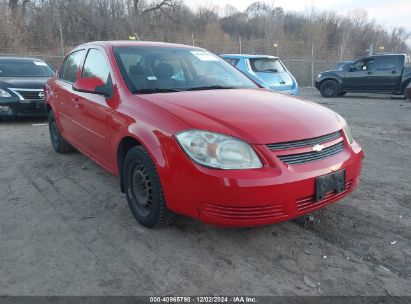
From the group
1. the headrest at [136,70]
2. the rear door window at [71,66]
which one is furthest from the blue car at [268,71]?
the headrest at [136,70]

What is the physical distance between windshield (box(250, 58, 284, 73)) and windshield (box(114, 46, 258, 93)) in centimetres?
563

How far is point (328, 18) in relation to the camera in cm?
5091

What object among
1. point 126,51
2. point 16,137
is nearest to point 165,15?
point 16,137

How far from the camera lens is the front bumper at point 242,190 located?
2396 mm

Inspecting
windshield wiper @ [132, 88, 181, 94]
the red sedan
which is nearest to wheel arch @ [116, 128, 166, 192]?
the red sedan

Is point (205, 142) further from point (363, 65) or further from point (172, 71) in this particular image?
point (363, 65)

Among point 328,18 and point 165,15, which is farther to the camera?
point 328,18

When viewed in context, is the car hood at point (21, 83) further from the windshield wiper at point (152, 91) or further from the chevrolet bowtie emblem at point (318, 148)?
the chevrolet bowtie emblem at point (318, 148)

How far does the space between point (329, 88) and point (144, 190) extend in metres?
13.3

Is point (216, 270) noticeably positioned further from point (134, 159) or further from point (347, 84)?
point (347, 84)

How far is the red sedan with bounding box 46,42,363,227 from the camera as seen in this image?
246 centimetres

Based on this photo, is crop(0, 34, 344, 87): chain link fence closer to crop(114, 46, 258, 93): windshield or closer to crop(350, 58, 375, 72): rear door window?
crop(350, 58, 375, 72): rear door window

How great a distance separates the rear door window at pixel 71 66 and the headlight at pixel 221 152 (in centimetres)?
258

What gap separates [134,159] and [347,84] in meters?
13.2
